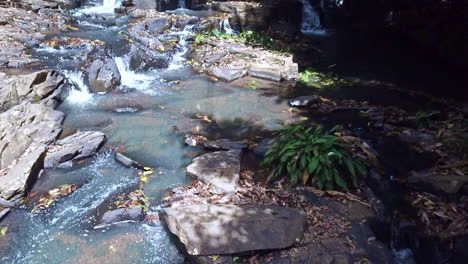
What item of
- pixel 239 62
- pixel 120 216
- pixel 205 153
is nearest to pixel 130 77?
pixel 239 62

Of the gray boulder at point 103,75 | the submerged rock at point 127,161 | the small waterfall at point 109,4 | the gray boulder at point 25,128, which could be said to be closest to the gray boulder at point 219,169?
the submerged rock at point 127,161

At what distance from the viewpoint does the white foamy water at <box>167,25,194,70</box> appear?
12.3m

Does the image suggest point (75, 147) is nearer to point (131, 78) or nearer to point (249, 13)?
point (131, 78)

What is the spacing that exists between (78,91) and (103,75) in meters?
0.87

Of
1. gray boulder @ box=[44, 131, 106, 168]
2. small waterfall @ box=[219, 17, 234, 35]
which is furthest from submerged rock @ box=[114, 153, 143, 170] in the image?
small waterfall @ box=[219, 17, 234, 35]

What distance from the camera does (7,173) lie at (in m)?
6.31

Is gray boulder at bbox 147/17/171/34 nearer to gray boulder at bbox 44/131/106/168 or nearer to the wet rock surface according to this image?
the wet rock surface

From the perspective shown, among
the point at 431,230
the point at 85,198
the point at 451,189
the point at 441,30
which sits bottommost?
the point at 85,198

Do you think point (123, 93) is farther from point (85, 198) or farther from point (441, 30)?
point (441, 30)

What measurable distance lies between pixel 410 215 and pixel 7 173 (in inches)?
270

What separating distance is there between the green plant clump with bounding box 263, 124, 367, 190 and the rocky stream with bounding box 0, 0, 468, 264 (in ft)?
0.72

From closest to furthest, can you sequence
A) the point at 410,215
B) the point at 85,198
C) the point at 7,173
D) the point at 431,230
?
the point at 431,230 → the point at 410,215 → the point at 85,198 → the point at 7,173

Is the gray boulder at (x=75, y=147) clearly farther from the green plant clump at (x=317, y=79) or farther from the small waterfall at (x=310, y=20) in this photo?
the small waterfall at (x=310, y=20)

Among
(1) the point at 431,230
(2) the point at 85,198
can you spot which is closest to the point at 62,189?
(2) the point at 85,198
